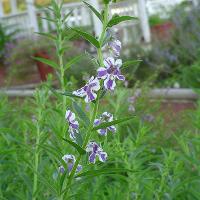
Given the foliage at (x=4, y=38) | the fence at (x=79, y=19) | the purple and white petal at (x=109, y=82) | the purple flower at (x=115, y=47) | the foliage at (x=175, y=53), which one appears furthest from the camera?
the foliage at (x=4, y=38)

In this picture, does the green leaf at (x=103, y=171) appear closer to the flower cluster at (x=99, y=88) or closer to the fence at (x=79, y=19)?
the flower cluster at (x=99, y=88)

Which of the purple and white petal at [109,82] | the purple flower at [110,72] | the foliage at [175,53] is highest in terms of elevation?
the purple flower at [110,72]

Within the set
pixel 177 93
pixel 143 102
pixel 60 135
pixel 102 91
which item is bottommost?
pixel 177 93

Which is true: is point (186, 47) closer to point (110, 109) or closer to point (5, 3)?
point (110, 109)

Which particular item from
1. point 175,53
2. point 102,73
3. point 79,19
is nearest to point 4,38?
point 79,19

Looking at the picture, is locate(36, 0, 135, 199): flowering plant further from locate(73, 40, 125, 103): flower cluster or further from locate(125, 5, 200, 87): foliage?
locate(125, 5, 200, 87): foliage

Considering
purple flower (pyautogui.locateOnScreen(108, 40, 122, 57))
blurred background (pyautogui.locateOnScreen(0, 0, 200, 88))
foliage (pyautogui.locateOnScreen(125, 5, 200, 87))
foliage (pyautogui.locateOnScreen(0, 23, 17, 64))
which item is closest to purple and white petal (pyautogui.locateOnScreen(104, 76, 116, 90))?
purple flower (pyautogui.locateOnScreen(108, 40, 122, 57))

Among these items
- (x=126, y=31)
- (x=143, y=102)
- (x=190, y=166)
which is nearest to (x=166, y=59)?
(x=126, y=31)

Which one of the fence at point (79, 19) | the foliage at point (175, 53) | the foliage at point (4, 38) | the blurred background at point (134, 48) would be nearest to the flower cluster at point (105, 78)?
the blurred background at point (134, 48)
